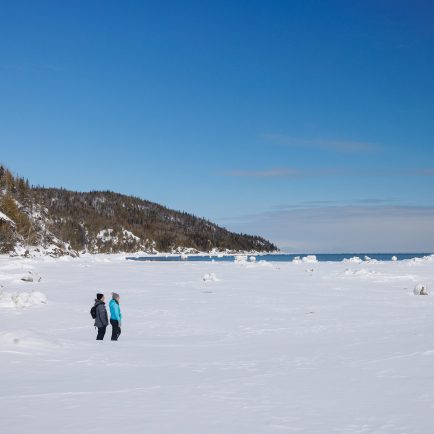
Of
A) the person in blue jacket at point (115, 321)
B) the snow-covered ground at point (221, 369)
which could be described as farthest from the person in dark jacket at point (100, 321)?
the snow-covered ground at point (221, 369)

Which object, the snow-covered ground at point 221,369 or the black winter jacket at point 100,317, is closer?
the snow-covered ground at point 221,369

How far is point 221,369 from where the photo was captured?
33.7ft

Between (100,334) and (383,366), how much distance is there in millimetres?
7485

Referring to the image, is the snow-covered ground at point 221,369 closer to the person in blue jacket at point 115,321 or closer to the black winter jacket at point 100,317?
the person in blue jacket at point 115,321

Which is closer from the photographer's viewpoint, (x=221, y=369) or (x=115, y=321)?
(x=221, y=369)

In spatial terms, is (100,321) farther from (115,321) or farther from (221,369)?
(221,369)

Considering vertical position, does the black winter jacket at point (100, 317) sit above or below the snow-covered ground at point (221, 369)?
above

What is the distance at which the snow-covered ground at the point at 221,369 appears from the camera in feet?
22.2

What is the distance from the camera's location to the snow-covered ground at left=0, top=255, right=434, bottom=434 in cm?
676

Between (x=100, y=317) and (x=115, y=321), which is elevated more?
(x=100, y=317)

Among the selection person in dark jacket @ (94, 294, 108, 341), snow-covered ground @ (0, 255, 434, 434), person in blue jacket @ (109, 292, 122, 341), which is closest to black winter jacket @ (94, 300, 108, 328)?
person in dark jacket @ (94, 294, 108, 341)

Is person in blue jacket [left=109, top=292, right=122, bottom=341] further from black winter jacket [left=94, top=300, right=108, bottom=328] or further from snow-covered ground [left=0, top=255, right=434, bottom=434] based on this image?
snow-covered ground [left=0, top=255, right=434, bottom=434]

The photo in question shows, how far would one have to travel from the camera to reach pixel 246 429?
6398 millimetres

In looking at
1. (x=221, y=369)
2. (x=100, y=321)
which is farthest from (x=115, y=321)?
(x=221, y=369)
